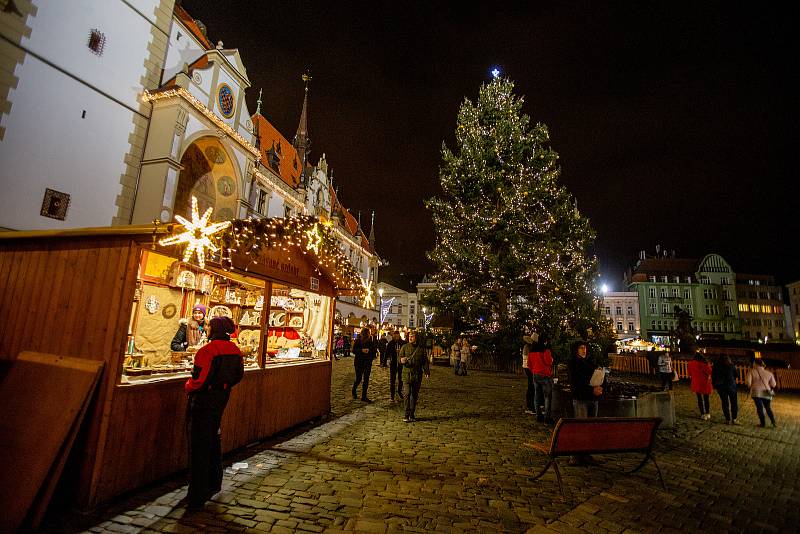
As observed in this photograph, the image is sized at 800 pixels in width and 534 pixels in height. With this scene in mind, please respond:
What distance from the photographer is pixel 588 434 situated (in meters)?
4.91

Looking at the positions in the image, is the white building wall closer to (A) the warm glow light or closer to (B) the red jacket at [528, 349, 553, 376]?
(A) the warm glow light

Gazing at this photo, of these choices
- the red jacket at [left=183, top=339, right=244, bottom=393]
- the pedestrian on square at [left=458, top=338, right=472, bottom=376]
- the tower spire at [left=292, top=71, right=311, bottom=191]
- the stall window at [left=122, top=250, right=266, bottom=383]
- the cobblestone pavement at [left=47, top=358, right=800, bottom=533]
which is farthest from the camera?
the tower spire at [left=292, top=71, right=311, bottom=191]

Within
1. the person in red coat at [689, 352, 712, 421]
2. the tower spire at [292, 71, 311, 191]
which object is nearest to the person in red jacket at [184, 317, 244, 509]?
the person in red coat at [689, 352, 712, 421]

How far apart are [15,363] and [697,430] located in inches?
503

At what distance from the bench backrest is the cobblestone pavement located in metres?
0.54

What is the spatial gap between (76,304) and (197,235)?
1.53 metres

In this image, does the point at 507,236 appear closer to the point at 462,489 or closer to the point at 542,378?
the point at 542,378

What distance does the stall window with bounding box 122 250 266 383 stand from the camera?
843cm

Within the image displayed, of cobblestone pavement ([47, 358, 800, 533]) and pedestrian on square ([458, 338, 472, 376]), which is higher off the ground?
pedestrian on square ([458, 338, 472, 376])

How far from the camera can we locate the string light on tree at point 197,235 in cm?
468

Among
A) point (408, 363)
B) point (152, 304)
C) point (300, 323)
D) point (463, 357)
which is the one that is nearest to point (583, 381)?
point (408, 363)

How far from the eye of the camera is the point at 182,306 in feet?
32.0

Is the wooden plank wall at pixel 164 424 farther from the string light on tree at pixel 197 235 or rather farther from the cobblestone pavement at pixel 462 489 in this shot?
the string light on tree at pixel 197 235

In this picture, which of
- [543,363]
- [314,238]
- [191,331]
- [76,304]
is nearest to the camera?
[76,304]
